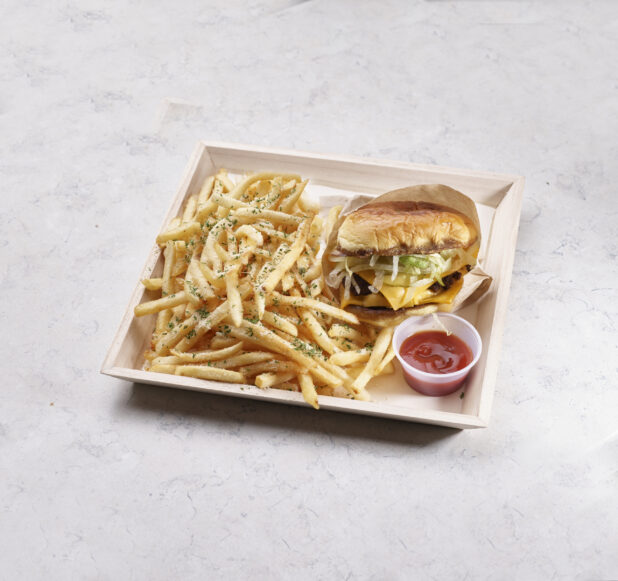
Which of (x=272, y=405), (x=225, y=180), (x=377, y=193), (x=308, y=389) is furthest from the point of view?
(x=377, y=193)

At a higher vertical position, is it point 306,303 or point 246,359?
point 306,303

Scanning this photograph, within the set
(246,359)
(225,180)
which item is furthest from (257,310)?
(225,180)

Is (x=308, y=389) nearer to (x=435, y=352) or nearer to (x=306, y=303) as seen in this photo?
(x=306, y=303)

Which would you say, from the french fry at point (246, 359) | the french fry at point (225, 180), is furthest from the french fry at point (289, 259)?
the french fry at point (225, 180)

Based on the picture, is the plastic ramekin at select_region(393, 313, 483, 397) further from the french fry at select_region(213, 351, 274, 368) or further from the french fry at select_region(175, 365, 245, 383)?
the french fry at select_region(175, 365, 245, 383)

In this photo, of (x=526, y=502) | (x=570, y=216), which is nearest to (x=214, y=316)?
(x=526, y=502)

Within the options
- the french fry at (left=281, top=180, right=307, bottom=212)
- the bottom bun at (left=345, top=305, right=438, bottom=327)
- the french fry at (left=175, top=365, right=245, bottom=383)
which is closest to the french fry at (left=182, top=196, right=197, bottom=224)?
the french fry at (left=281, top=180, right=307, bottom=212)

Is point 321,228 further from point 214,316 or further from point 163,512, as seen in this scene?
point 163,512

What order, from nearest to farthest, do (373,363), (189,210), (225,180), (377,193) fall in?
(373,363), (189,210), (225,180), (377,193)
